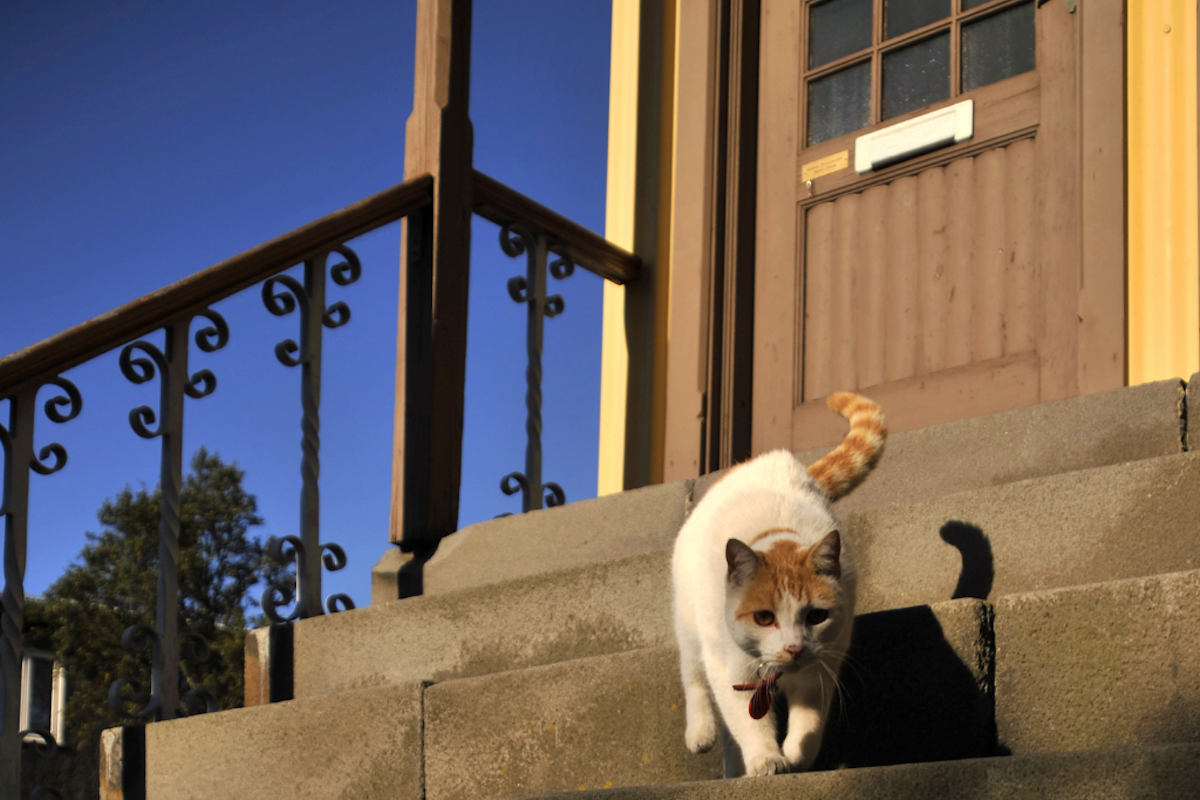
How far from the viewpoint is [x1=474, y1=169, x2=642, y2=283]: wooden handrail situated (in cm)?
428

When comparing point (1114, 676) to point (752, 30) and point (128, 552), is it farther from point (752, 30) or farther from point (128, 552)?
point (128, 552)

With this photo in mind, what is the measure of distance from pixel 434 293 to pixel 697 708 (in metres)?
1.91

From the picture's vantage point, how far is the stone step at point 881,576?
237 cm

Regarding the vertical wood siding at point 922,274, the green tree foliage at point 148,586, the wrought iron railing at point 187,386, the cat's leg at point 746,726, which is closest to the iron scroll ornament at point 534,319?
the wrought iron railing at point 187,386

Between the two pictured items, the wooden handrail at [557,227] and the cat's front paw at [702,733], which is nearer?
the cat's front paw at [702,733]

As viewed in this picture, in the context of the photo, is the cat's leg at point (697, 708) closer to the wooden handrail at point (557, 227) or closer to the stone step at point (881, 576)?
the stone step at point (881, 576)

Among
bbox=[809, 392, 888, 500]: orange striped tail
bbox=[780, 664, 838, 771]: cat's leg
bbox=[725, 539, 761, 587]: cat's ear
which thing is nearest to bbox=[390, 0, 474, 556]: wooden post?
bbox=[809, 392, 888, 500]: orange striped tail

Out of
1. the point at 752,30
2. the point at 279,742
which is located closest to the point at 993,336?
the point at 752,30

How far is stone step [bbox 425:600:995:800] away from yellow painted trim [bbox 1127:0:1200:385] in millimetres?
1744

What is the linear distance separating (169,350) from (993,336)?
267 centimetres

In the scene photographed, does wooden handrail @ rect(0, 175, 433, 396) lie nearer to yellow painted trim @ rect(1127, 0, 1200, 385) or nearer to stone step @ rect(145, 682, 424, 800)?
stone step @ rect(145, 682, 424, 800)

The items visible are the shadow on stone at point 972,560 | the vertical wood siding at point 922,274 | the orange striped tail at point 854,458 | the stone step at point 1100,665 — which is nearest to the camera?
the stone step at point 1100,665

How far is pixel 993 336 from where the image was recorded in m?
4.08

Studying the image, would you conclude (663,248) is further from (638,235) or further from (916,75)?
(916,75)
